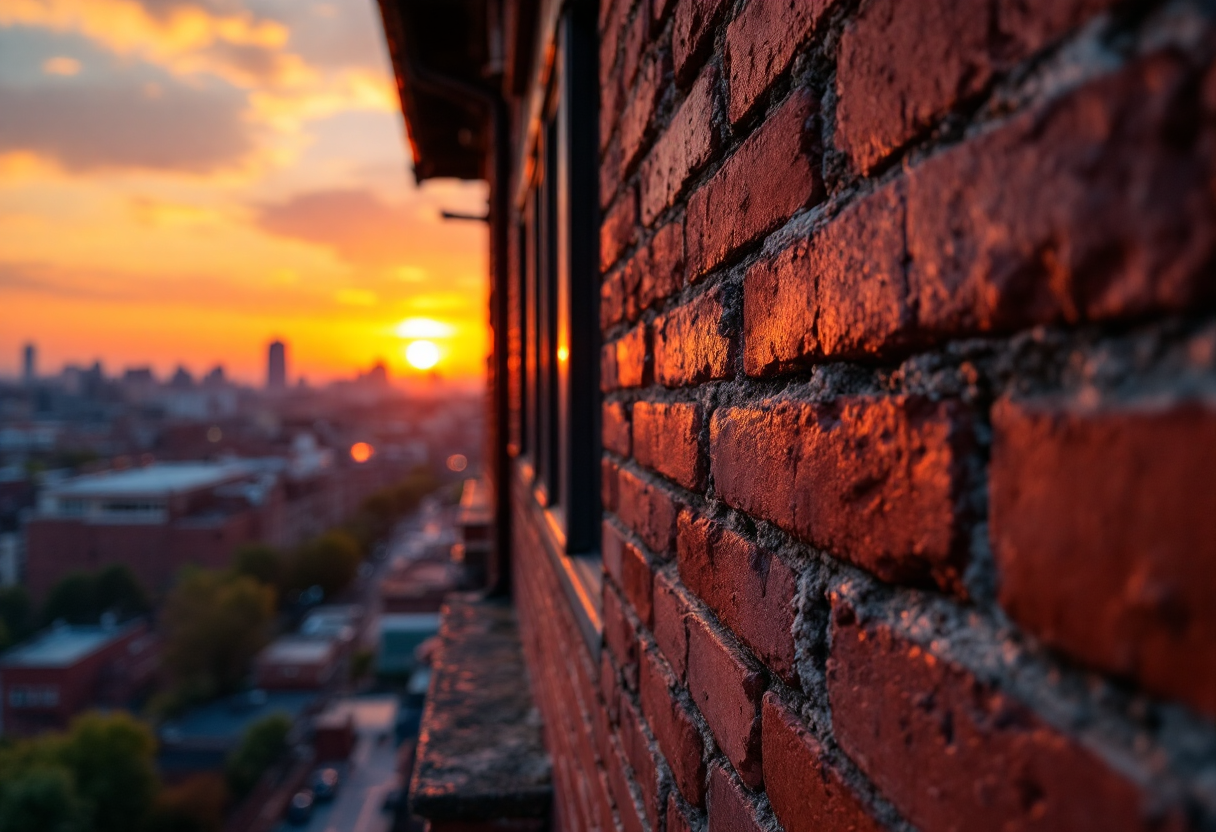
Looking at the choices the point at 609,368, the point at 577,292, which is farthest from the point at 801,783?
the point at 577,292

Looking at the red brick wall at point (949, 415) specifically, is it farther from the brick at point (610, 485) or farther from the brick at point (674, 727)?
the brick at point (610, 485)

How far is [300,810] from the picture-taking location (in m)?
18.7

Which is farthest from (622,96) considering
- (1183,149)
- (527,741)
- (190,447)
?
(190,447)

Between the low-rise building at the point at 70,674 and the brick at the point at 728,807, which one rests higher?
the brick at the point at 728,807

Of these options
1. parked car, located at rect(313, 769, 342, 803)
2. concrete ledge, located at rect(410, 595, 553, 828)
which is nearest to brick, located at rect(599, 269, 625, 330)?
concrete ledge, located at rect(410, 595, 553, 828)

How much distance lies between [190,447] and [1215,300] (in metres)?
59.2

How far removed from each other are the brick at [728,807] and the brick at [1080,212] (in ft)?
1.71

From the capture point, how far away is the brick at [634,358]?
112cm

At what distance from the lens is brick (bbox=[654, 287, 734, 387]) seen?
796mm

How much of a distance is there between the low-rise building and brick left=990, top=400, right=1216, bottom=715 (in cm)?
2969

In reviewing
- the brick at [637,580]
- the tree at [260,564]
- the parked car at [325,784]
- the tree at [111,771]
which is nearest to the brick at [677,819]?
the brick at [637,580]

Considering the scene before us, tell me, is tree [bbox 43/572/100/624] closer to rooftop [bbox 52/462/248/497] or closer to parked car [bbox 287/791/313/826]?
rooftop [bbox 52/462/248/497]

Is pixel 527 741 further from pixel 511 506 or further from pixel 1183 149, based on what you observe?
pixel 1183 149

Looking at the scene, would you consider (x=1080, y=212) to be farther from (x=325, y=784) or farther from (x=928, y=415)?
(x=325, y=784)
